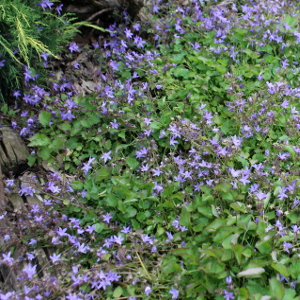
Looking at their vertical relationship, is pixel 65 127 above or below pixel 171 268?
above

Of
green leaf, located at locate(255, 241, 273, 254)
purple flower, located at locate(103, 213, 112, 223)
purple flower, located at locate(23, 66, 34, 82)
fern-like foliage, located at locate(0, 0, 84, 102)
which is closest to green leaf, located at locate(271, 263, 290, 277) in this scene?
green leaf, located at locate(255, 241, 273, 254)

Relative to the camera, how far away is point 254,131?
2977 millimetres

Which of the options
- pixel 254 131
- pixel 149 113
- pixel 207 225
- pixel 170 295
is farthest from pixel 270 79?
pixel 170 295

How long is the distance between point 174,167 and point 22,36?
59.7 inches

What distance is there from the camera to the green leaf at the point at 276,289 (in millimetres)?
1982

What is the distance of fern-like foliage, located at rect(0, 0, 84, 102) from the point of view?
9.42 ft

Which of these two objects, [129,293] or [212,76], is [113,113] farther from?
[129,293]

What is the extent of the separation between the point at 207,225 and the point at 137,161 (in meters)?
0.77

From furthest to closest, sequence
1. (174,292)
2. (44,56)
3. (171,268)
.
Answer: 1. (44,56)
2. (171,268)
3. (174,292)

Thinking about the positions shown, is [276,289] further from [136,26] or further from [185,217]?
[136,26]

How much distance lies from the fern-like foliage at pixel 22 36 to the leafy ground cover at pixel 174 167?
0.53 ft

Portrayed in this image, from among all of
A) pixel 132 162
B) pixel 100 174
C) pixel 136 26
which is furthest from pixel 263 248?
pixel 136 26

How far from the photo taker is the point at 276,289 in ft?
6.57

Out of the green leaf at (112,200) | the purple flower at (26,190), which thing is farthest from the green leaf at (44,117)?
the green leaf at (112,200)
